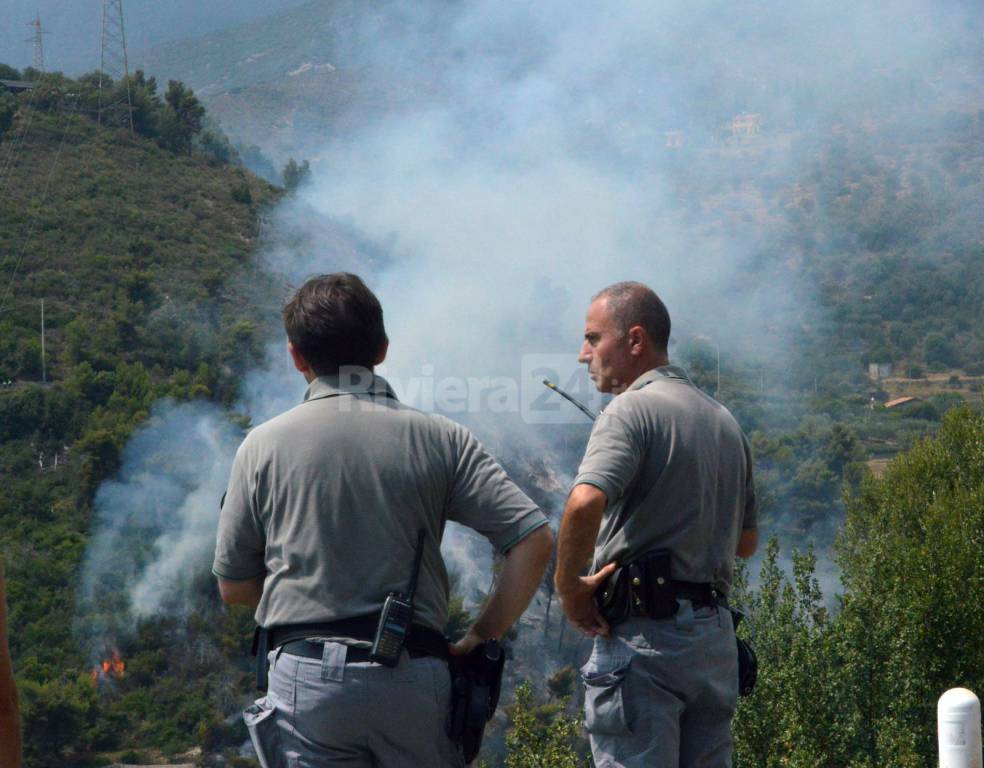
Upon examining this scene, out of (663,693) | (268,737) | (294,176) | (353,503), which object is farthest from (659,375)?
(294,176)

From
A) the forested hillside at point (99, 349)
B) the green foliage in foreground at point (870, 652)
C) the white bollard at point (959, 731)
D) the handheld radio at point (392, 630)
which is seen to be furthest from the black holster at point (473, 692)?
the forested hillside at point (99, 349)

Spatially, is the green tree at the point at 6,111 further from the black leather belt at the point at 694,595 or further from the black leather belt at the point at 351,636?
the black leather belt at the point at 351,636

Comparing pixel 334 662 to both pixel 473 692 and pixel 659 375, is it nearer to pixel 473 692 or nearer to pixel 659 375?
pixel 473 692

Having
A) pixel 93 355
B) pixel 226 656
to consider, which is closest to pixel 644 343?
pixel 226 656

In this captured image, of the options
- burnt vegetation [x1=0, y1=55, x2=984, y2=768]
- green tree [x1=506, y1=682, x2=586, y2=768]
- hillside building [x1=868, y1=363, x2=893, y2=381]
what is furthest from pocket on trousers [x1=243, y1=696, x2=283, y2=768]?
hillside building [x1=868, y1=363, x2=893, y2=381]

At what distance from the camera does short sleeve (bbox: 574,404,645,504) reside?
2.79 m

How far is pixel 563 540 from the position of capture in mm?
2840

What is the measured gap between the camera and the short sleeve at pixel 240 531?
2.44m

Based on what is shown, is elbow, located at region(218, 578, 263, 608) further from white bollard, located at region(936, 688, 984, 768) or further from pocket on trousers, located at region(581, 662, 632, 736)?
white bollard, located at region(936, 688, 984, 768)

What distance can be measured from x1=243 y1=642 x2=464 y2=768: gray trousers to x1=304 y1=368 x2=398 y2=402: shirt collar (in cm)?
50

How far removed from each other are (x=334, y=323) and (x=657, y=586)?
39.7 inches

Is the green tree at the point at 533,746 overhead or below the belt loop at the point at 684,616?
below

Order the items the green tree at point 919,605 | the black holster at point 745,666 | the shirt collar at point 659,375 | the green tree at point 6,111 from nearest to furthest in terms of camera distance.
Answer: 1. the shirt collar at point 659,375
2. the black holster at point 745,666
3. the green tree at point 919,605
4. the green tree at point 6,111

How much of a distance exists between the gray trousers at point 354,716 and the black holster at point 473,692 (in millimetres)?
27
